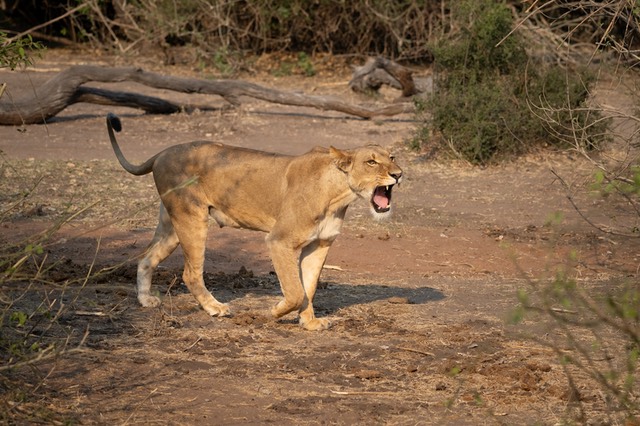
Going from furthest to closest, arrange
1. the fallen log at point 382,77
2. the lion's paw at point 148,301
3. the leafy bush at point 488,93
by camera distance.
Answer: the fallen log at point 382,77 → the leafy bush at point 488,93 → the lion's paw at point 148,301

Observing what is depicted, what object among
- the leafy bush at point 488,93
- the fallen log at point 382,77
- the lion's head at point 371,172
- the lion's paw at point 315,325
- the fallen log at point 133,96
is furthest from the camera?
the fallen log at point 382,77

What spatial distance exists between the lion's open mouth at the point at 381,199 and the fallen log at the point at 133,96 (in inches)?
322

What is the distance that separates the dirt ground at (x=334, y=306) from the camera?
5.44 m

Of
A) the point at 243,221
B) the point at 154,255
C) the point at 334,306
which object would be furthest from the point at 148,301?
the point at 334,306

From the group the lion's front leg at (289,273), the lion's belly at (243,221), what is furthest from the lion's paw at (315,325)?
the lion's belly at (243,221)

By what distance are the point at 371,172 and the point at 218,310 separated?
4.73 ft

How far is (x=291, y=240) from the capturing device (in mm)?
6781

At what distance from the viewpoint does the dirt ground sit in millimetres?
5438

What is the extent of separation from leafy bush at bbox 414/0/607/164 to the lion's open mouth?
6.43 m

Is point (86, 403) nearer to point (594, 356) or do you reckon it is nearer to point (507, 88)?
point (594, 356)

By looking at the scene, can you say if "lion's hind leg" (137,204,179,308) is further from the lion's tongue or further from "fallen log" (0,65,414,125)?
"fallen log" (0,65,414,125)

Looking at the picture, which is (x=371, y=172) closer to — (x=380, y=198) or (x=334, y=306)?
(x=380, y=198)

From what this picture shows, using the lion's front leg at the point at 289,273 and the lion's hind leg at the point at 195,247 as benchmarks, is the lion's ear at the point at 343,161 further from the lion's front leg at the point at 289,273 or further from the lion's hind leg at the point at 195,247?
the lion's hind leg at the point at 195,247

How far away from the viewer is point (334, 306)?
25.3 feet
